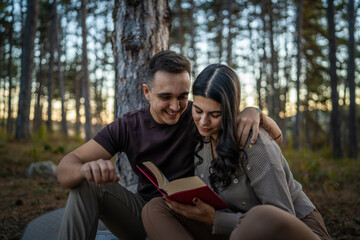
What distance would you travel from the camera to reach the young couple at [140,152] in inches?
67.5

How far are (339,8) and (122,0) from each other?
10493 mm

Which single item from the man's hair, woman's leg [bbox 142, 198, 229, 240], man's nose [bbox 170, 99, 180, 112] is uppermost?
the man's hair

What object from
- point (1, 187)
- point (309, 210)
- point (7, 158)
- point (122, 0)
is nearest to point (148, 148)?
point (309, 210)

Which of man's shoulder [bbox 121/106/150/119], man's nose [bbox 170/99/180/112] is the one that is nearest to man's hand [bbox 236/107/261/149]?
man's nose [bbox 170/99/180/112]

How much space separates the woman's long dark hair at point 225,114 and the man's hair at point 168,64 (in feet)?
1.79

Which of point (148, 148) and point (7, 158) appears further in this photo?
point (7, 158)

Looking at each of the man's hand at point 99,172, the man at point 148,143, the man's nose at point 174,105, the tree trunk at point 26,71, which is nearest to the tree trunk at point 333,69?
the man at point 148,143

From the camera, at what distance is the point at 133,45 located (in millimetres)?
3186

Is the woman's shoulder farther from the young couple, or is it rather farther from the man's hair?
the man's hair

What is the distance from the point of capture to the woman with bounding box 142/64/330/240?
4.86 feet

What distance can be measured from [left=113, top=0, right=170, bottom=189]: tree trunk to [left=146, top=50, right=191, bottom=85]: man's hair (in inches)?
37.6

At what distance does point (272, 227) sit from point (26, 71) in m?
10.5

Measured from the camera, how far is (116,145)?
2219 mm

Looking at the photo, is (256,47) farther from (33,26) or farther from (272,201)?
(272,201)
